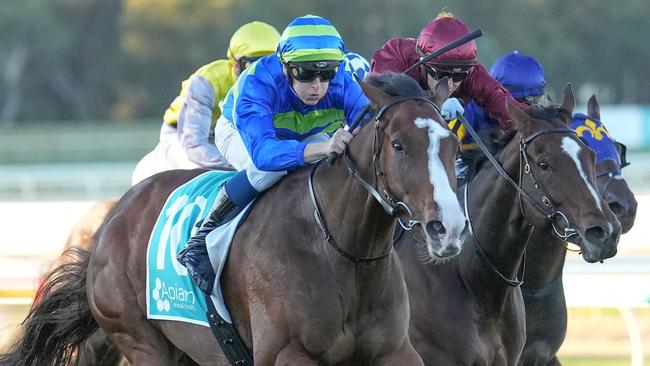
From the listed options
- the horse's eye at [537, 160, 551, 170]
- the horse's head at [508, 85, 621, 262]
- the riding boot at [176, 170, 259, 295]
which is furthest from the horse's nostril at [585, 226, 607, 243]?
the riding boot at [176, 170, 259, 295]

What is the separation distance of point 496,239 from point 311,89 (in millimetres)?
1092

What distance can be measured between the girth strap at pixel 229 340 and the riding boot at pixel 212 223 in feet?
0.34

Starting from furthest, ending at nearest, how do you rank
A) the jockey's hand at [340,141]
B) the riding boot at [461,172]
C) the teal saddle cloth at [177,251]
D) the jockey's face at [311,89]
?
the riding boot at [461,172] < the teal saddle cloth at [177,251] < the jockey's face at [311,89] < the jockey's hand at [340,141]

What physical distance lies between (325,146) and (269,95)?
0.41 metres

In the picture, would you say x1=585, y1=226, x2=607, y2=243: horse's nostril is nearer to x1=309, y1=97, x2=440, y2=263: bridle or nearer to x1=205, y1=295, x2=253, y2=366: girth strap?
x1=309, y1=97, x2=440, y2=263: bridle

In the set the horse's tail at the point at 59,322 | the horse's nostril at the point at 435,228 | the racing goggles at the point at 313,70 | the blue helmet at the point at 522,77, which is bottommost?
the horse's tail at the point at 59,322

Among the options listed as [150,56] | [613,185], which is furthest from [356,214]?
[150,56]

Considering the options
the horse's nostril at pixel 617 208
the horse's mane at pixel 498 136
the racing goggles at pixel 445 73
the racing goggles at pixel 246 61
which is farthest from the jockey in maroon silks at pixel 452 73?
the racing goggles at pixel 246 61

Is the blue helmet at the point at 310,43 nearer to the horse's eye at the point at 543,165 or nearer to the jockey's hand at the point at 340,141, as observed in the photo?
the jockey's hand at the point at 340,141

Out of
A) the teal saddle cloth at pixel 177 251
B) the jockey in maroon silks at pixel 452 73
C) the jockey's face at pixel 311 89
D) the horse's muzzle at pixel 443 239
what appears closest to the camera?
the horse's muzzle at pixel 443 239

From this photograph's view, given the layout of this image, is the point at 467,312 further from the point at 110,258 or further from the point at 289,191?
the point at 110,258

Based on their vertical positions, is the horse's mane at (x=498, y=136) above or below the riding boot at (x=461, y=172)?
above

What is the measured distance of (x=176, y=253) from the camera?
16.3 ft

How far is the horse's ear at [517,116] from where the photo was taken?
4.93m
